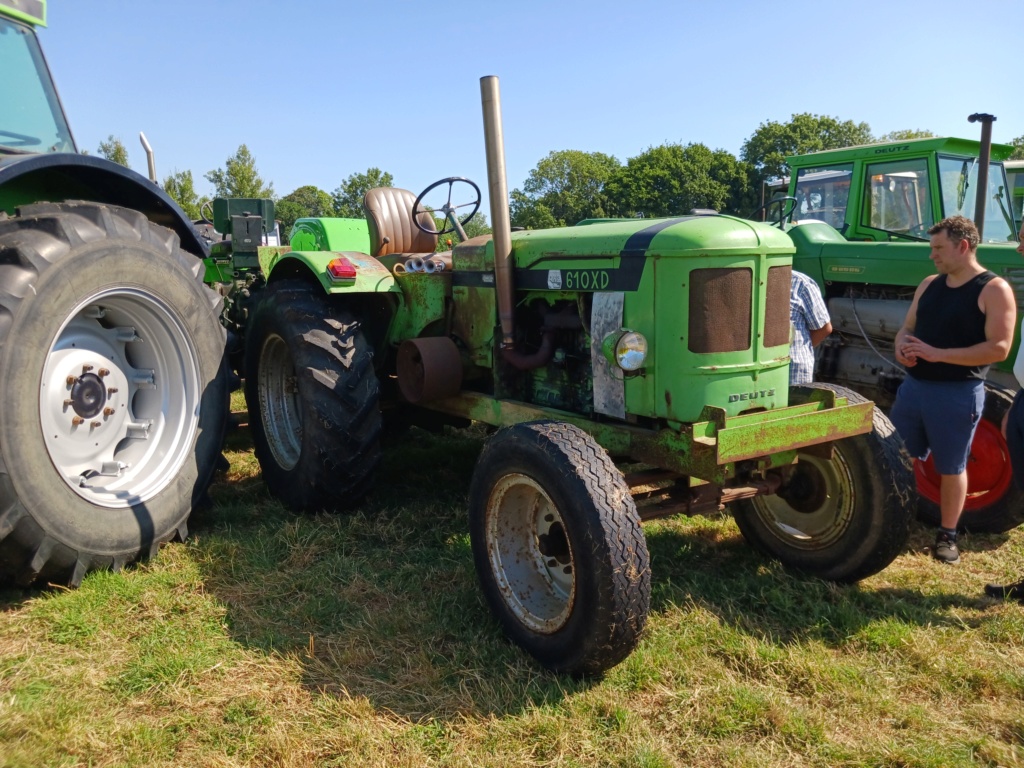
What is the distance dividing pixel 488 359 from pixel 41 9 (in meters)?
2.80

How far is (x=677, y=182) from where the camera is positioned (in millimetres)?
35594

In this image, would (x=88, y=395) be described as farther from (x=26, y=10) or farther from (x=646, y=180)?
(x=646, y=180)

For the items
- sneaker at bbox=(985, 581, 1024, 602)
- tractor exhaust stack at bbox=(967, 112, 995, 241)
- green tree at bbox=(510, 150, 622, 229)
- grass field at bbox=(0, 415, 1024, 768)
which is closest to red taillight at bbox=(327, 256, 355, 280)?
grass field at bbox=(0, 415, 1024, 768)

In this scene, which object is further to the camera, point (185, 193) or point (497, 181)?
point (185, 193)

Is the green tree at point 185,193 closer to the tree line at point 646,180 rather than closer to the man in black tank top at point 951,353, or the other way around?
the tree line at point 646,180

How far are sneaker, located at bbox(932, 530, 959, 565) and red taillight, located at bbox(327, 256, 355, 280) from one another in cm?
312

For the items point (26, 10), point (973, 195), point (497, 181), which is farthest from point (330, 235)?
point (973, 195)

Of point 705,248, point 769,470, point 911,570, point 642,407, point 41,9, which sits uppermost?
point 41,9

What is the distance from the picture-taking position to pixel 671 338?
2875 millimetres

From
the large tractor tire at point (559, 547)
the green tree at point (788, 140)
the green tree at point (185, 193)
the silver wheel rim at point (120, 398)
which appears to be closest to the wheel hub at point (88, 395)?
the silver wheel rim at point (120, 398)

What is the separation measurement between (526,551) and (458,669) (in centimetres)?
50

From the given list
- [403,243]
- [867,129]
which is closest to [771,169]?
[867,129]

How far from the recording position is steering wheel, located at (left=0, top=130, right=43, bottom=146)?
361 centimetres

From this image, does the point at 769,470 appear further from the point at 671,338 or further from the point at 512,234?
the point at 512,234
